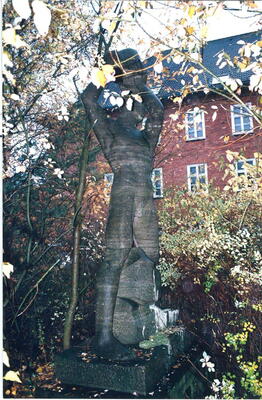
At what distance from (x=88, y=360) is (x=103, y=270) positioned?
90cm

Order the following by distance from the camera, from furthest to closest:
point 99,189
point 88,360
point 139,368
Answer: point 99,189 < point 88,360 < point 139,368

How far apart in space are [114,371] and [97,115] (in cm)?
278

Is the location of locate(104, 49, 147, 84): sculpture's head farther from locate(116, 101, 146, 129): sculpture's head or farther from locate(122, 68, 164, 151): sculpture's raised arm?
locate(116, 101, 146, 129): sculpture's head

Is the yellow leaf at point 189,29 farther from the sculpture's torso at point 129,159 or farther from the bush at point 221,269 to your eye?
the bush at point 221,269

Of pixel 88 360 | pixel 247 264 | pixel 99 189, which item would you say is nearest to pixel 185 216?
pixel 99 189

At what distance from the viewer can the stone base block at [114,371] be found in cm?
323

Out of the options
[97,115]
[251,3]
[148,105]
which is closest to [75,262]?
[97,115]

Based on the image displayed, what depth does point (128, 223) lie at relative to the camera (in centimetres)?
393

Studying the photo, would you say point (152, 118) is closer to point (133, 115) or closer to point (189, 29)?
point (133, 115)

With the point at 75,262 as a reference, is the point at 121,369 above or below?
below

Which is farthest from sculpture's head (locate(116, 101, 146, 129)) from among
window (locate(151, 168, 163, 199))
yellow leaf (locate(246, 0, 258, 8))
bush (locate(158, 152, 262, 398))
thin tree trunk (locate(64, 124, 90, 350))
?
window (locate(151, 168, 163, 199))

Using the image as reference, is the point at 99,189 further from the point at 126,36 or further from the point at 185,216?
the point at 126,36

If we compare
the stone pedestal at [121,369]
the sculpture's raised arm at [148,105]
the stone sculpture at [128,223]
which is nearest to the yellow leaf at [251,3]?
the stone sculpture at [128,223]

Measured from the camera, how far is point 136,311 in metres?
3.90
